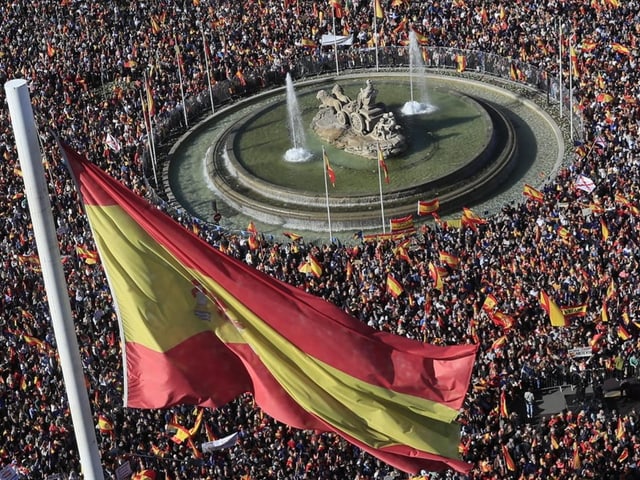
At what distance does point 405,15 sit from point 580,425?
120 feet

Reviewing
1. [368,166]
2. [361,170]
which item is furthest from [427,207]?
[368,166]

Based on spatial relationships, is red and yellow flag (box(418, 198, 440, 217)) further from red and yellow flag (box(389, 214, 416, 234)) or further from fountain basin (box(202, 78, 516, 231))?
fountain basin (box(202, 78, 516, 231))

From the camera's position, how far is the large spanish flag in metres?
16.9

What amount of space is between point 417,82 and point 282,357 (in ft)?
138

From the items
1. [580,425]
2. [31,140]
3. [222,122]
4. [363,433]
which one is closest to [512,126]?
[222,122]

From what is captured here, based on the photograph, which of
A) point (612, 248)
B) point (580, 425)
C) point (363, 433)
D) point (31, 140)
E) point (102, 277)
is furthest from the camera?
point (102, 277)

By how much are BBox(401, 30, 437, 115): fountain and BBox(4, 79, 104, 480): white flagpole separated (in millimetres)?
39656

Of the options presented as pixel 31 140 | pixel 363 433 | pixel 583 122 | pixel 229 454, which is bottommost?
pixel 229 454

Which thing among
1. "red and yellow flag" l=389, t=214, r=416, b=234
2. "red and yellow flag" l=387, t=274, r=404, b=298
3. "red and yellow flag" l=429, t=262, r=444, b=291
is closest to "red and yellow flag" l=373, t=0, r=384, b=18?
"red and yellow flag" l=389, t=214, r=416, b=234

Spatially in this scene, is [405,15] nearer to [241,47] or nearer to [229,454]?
[241,47]

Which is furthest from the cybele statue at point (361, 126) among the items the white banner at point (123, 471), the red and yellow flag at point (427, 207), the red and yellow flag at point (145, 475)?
the white banner at point (123, 471)

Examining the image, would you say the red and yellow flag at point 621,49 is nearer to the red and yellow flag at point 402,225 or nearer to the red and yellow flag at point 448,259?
the red and yellow flag at point 402,225

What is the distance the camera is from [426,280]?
37.1m

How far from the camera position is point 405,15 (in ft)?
202
